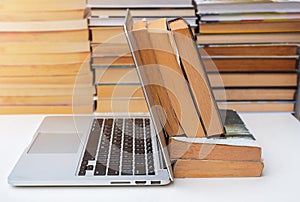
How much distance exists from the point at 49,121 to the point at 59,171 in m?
0.30

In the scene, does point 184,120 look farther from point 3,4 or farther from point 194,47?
point 3,4

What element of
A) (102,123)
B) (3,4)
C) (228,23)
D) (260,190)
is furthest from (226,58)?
(3,4)

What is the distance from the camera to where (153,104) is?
2.39 feet

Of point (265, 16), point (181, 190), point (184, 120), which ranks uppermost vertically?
point (265, 16)

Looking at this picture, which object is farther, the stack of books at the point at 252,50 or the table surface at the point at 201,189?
the stack of books at the point at 252,50

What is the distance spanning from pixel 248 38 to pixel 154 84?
0.40 metres

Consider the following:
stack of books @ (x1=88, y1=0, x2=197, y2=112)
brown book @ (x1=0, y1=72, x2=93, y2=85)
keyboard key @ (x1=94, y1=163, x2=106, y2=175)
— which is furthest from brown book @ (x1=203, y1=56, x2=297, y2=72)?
keyboard key @ (x1=94, y1=163, x2=106, y2=175)

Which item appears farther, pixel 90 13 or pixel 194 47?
pixel 90 13

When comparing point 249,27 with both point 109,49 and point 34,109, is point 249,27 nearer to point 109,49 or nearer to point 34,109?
point 109,49

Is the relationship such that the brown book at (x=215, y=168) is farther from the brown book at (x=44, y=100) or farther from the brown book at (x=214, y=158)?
the brown book at (x=44, y=100)

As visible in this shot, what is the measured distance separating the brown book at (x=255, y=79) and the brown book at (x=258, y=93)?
1 cm

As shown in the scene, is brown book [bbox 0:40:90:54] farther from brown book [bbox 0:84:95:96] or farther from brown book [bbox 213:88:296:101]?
brown book [bbox 213:88:296:101]

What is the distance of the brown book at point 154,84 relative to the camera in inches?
28.8

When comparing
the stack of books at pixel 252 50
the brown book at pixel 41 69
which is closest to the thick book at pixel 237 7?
the stack of books at pixel 252 50
